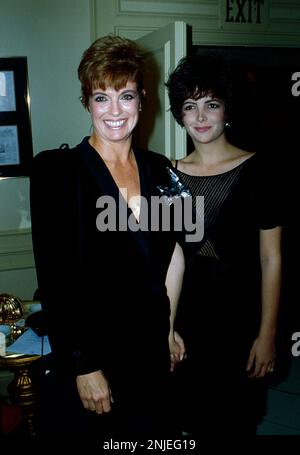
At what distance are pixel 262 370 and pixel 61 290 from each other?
32.2 inches

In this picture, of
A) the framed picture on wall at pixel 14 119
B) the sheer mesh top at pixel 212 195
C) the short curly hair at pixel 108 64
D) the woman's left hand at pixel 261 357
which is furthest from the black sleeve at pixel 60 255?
the framed picture on wall at pixel 14 119

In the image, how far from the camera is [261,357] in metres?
1.46

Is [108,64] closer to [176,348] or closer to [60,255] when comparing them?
[60,255]

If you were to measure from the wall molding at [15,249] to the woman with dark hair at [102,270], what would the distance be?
175 centimetres

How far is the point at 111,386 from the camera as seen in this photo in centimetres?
118

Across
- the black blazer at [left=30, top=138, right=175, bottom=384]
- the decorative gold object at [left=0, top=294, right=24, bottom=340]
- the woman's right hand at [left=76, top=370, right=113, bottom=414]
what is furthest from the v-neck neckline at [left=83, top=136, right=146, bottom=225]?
the decorative gold object at [left=0, top=294, right=24, bottom=340]

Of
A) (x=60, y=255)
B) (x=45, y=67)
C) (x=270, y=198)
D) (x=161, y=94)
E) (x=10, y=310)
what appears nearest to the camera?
(x=60, y=255)

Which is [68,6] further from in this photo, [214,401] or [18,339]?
[214,401]

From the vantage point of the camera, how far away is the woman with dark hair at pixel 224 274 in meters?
1.42

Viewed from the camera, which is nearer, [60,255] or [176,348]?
[60,255]

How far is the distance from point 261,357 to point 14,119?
2.12 m

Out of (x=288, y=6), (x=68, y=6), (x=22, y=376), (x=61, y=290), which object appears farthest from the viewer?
(x=288, y=6)

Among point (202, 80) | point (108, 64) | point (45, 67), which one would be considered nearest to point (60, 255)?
point (108, 64)
